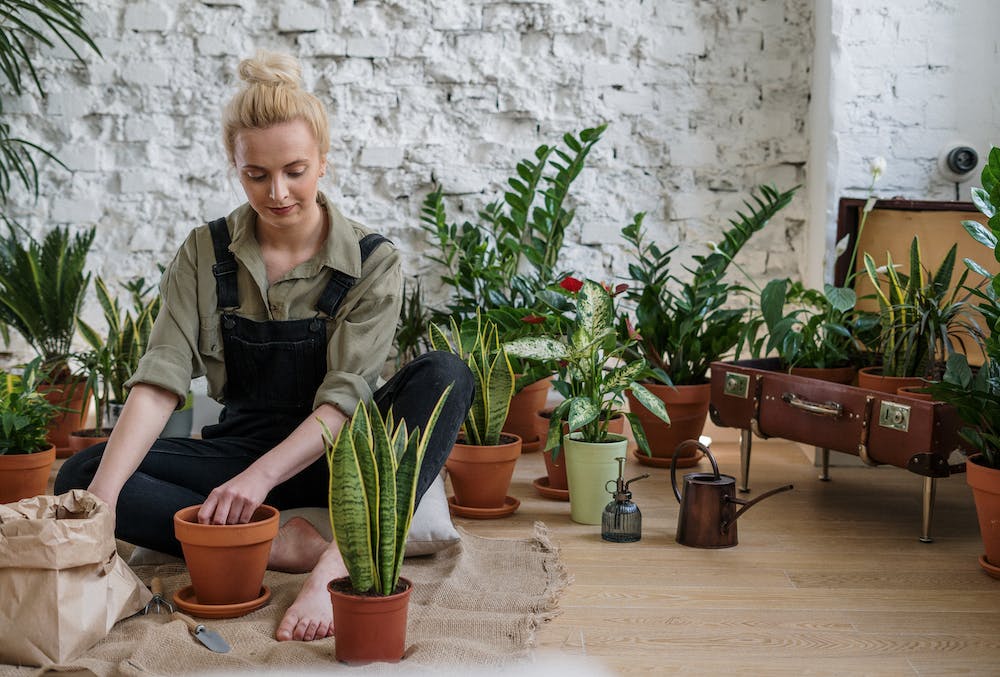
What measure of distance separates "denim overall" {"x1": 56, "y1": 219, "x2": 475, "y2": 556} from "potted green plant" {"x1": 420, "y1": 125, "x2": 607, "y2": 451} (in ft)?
4.40

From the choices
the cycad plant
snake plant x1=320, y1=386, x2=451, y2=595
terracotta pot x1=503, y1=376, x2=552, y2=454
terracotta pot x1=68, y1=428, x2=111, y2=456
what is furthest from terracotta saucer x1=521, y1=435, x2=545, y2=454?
snake plant x1=320, y1=386, x2=451, y2=595

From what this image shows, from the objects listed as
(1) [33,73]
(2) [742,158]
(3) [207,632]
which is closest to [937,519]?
(2) [742,158]

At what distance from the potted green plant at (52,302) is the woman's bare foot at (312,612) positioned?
1752 millimetres

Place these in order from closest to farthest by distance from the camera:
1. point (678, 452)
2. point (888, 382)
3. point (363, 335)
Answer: point (363, 335), point (678, 452), point (888, 382)

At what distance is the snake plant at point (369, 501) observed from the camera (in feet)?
5.43

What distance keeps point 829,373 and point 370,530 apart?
6.29 ft

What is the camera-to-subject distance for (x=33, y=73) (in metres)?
3.67

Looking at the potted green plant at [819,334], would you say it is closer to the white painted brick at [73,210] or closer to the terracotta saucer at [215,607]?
the terracotta saucer at [215,607]

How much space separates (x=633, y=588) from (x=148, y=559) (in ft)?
3.61

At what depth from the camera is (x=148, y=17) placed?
12.7 ft

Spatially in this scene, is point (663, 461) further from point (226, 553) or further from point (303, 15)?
point (303, 15)

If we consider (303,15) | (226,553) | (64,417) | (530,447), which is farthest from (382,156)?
(226,553)

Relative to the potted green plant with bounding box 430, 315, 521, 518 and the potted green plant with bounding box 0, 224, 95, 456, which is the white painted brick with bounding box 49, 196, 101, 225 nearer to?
the potted green plant with bounding box 0, 224, 95, 456

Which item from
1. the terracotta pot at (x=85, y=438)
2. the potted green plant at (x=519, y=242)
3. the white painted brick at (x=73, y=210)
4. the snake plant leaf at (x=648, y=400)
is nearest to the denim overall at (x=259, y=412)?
the snake plant leaf at (x=648, y=400)
